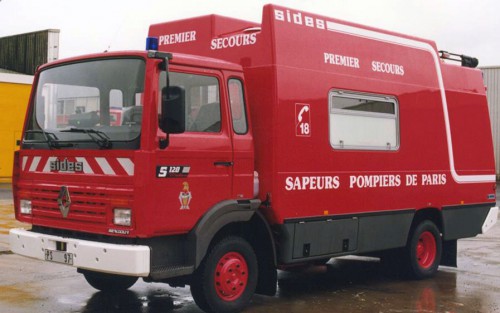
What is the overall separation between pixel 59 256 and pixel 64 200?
0.55 meters

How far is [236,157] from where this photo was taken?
750cm

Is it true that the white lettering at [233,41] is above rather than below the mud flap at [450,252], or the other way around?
above

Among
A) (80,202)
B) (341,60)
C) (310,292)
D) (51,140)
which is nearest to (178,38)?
(341,60)

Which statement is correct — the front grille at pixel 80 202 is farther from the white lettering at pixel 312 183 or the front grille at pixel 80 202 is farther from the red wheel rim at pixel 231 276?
the white lettering at pixel 312 183

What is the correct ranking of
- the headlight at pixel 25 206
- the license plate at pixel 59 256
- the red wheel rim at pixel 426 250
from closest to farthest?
the license plate at pixel 59 256, the headlight at pixel 25 206, the red wheel rim at pixel 426 250

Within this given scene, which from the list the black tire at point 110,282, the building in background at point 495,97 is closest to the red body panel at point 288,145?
the black tire at point 110,282

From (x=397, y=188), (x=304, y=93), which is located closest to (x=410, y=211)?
(x=397, y=188)

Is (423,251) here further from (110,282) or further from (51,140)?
(51,140)

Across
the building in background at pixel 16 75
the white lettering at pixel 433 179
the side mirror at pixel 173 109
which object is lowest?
the white lettering at pixel 433 179

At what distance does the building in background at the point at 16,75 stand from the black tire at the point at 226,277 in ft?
67.2

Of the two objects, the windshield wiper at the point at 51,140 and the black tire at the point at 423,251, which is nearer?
the windshield wiper at the point at 51,140

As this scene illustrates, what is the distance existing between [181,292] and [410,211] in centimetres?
322

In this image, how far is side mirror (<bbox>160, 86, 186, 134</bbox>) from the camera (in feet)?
21.7

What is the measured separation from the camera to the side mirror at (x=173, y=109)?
661 cm
